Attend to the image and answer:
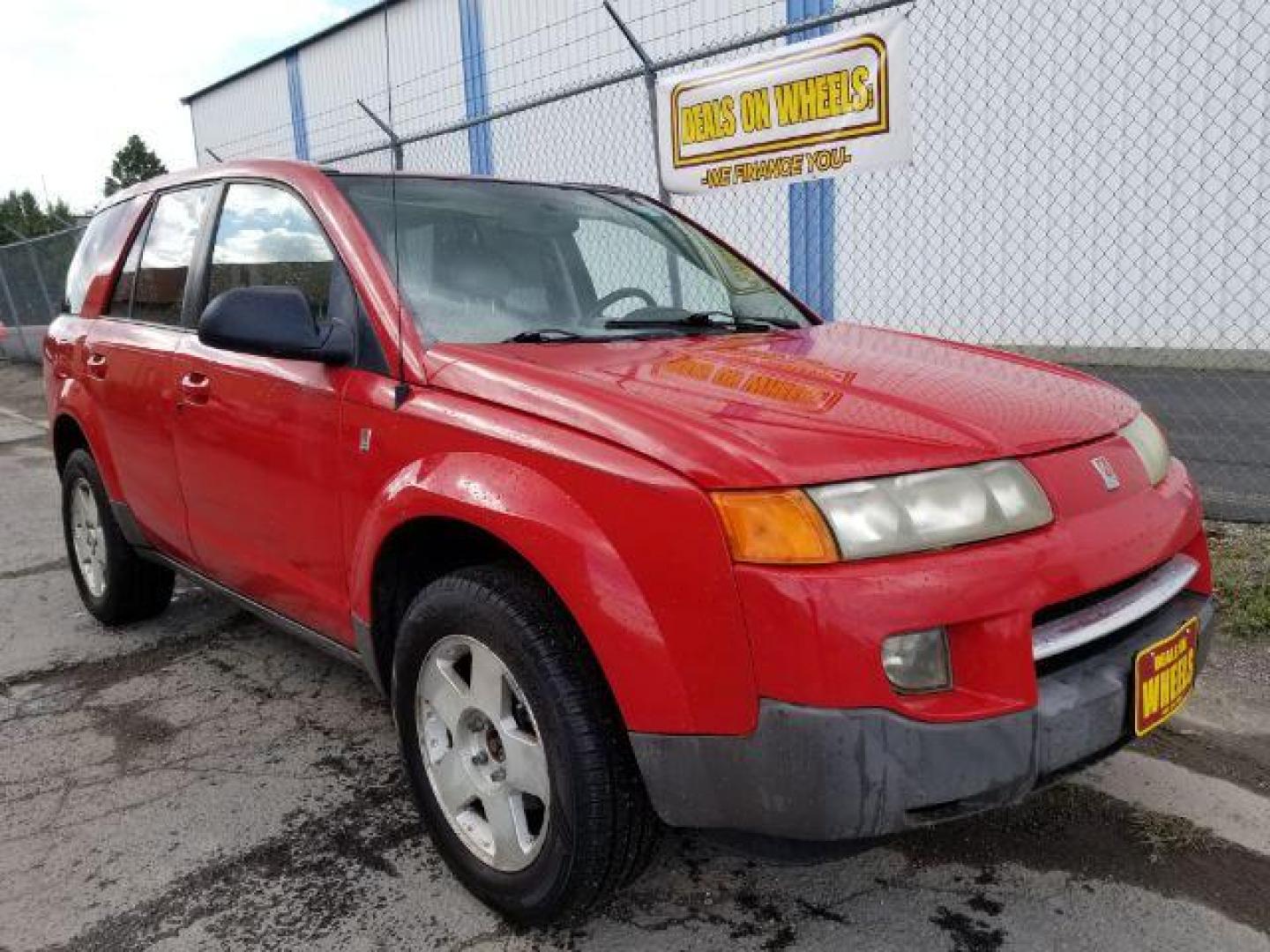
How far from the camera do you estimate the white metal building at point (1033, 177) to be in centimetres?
977

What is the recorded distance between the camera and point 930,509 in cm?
170

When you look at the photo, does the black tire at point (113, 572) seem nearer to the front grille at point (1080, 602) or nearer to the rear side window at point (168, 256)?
the rear side window at point (168, 256)

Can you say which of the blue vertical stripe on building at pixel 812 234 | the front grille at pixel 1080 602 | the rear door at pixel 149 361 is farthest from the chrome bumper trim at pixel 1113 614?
the blue vertical stripe on building at pixel 812 234

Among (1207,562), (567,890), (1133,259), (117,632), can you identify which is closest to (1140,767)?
(1207,562)

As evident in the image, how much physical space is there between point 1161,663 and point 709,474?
0.97 metres

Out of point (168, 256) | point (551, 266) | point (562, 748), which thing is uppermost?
point (168, 256)

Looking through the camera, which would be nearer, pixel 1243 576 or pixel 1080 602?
pixel 1080 602

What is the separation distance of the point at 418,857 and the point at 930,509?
148cm

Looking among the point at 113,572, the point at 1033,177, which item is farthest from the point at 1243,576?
the point at 1033,177

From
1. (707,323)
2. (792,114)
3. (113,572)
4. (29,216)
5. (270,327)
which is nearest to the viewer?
(270,327)

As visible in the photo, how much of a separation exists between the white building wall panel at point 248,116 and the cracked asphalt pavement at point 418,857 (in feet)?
64.0

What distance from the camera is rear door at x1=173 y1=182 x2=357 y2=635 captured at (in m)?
2.50

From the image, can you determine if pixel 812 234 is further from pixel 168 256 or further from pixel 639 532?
pixel 639 532

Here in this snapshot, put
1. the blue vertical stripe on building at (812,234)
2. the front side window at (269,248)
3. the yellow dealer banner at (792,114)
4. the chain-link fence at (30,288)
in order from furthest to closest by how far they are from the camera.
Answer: the chain-link fence at (30,288)
the blue vertical stripe on building at (812,234)
the yellow dealer banner at (792,114)
the front side window at (269,248)
